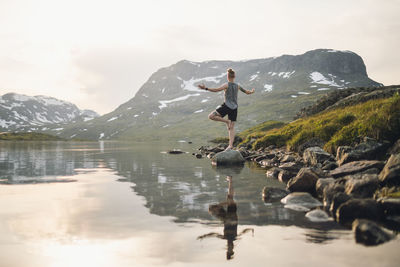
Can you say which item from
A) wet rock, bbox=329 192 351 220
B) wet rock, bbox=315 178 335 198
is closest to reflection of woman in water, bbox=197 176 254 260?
wet rock, bbox=329 192 351 220

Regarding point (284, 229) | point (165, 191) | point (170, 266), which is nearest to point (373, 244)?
point (284, 229)

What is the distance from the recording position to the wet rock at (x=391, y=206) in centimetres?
579

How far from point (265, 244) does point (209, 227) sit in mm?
1176

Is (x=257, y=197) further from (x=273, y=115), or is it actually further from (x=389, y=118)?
(x=273, y=115)

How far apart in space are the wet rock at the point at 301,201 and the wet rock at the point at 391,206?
4.85 feet

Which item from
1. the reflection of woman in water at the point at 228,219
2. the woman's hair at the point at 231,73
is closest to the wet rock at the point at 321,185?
the reflection of woman in water at the point at 228,219

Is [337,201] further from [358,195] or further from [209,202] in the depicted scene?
[209,202]

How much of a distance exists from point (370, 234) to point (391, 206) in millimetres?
1741

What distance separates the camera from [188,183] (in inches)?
426

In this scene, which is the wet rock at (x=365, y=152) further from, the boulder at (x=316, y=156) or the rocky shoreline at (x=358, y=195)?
the boulder at (x=316, y=156)

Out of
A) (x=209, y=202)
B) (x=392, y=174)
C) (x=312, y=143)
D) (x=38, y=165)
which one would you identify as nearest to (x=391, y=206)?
(x=392, y=174)

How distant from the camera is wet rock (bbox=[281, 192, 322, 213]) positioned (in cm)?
704

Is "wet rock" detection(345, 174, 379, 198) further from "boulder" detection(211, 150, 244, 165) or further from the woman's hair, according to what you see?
"boulder" detection(211, 150, 244, 165)

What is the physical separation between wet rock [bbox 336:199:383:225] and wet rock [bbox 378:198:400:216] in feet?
0.40
